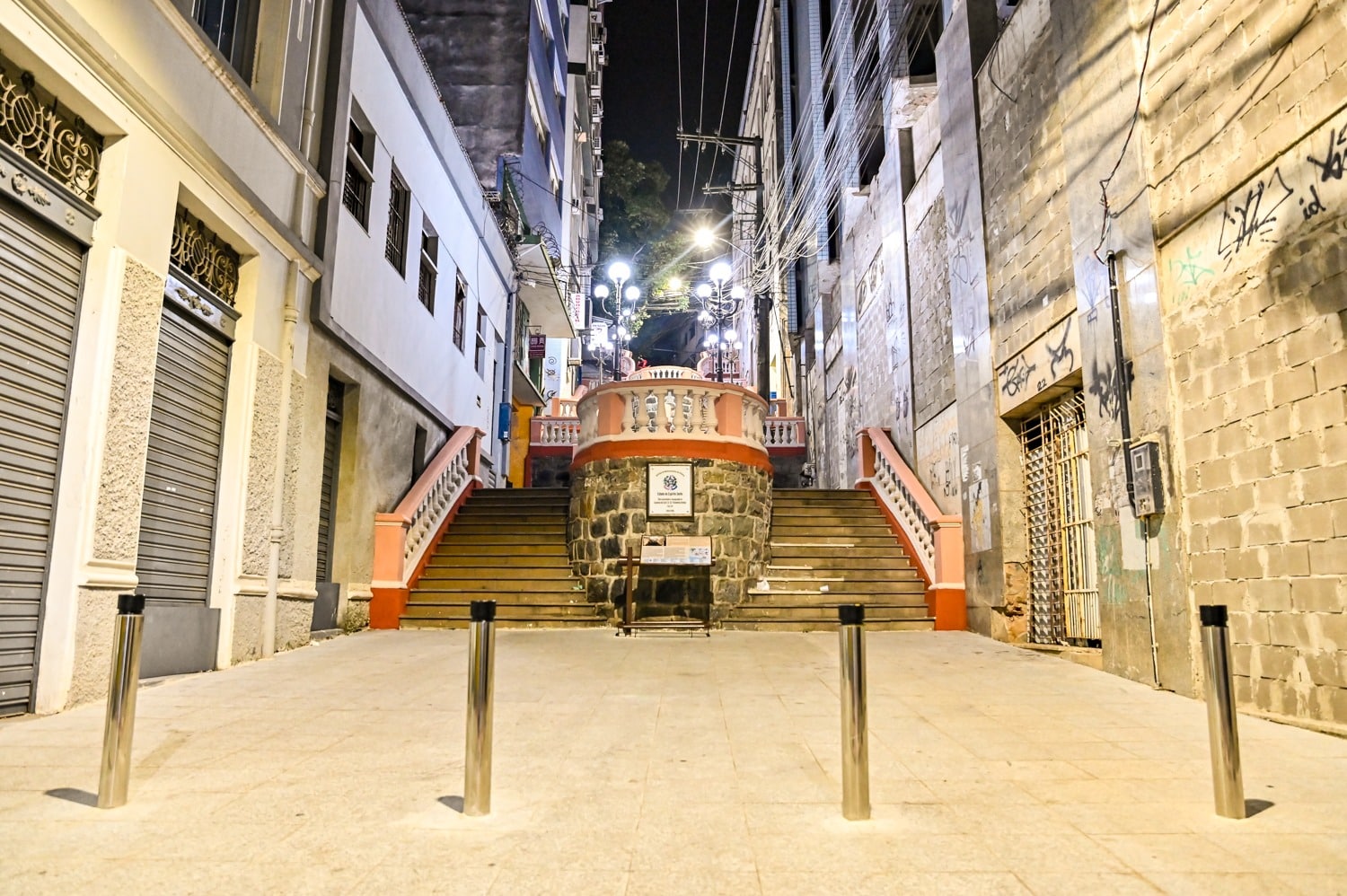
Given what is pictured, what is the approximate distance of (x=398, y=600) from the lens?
1108 cm

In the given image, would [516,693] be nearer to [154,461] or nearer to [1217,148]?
[154,461]

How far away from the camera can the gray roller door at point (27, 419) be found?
16.5 ft

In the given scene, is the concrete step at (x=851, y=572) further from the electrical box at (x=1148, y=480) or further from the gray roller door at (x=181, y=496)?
the gray roller door at (x=181, y=496)

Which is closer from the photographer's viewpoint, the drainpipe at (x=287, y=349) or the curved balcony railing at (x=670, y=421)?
the drainpipe at (x=287, y=349)

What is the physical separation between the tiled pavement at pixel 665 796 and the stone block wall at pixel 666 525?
16.6 ft

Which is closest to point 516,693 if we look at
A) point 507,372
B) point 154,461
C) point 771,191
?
point 154,461

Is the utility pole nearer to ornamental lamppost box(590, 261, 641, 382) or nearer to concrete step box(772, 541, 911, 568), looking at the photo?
ornamental lamppost box(590, 261, 641, 382)

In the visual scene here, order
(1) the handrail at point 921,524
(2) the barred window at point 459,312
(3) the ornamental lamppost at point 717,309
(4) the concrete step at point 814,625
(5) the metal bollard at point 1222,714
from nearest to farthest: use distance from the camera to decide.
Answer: (5) the metal bollard at point 1222,714, (4) the concrete step at point 814,625, (1) the handrail at point 921,524, (2) the barred window at point 459,312, (3) the ornamental lamppost at point 717,309

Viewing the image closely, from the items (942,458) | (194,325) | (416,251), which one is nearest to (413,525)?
(416,251)

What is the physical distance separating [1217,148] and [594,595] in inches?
341

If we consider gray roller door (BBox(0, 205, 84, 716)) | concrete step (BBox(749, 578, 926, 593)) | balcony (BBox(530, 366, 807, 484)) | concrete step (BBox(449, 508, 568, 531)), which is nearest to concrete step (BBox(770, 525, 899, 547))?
concrete step (BBox(749, 578, 926, 593))

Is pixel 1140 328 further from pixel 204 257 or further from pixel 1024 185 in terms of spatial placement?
pixel 204 257

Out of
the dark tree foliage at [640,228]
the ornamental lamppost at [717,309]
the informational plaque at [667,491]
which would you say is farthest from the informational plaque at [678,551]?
the dark tree foliage at [640,228]

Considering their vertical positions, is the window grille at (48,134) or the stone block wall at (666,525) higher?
the window grille at (48,134)
